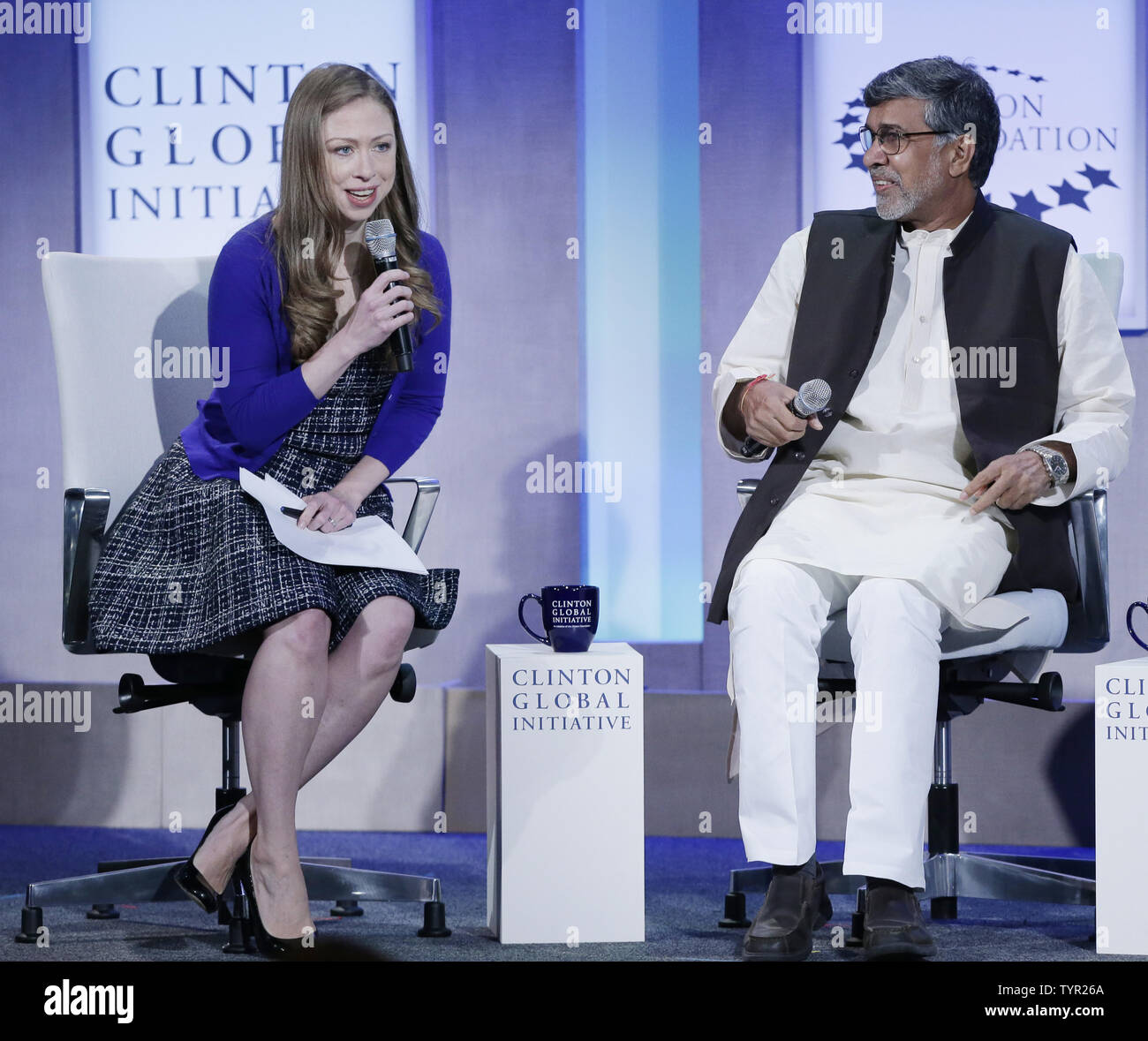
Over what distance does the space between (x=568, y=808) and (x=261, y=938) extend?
1.69 feet

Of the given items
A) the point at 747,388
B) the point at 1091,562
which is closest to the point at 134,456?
the point at 747,388

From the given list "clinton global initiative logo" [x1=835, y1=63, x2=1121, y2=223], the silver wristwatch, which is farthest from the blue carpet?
"clinton global initiative logo" [x1=835, y1=63, x2=1121, y2=223]

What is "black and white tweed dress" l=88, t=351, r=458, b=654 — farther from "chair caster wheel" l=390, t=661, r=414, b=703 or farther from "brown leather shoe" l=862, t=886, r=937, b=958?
"brown leather shoe" l=862, t=886, r=937, b=958

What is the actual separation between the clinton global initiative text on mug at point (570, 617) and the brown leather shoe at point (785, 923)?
52 centimetres

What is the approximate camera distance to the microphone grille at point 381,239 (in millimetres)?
2527

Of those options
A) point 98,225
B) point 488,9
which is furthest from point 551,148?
point 98,225

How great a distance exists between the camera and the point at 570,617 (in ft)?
8.26

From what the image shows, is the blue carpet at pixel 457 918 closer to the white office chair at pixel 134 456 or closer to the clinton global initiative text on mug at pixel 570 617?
the white office chair at pixel 134 456

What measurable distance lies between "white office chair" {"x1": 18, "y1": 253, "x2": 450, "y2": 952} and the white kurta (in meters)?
0.70

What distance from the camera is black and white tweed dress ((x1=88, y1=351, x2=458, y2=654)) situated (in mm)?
2354

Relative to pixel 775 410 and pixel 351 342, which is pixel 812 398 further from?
pixel 351 342

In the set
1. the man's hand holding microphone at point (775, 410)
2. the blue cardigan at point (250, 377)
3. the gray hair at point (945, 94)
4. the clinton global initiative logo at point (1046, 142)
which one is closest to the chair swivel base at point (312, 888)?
the blue cardigan at point (250, 377)

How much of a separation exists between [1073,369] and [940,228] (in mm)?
371
